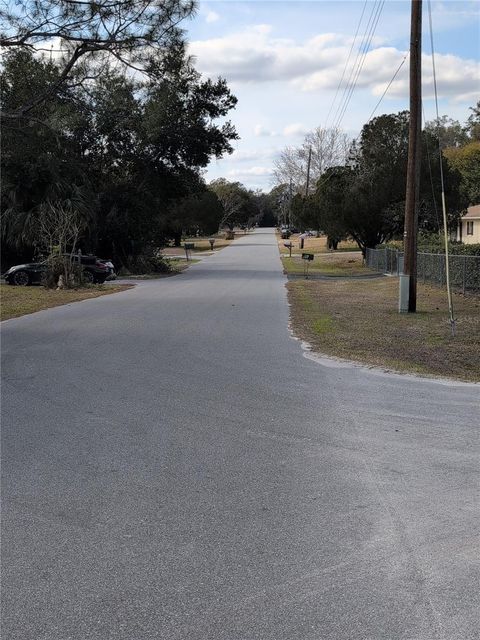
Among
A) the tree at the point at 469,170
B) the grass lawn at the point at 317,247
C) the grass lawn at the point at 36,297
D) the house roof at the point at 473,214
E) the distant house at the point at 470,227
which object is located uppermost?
the tree at the point at 469,170

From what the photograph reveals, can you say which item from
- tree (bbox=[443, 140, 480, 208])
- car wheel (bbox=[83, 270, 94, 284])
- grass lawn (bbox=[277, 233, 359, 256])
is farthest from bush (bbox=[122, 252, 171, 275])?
grass lawn (bbox=[277, 233, 359, 256])

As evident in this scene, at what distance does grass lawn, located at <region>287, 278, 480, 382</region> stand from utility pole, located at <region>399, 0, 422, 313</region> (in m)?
0.65

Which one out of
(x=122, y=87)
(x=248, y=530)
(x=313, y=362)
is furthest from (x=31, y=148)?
(x=248, y=530)

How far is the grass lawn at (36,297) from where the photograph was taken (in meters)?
18.3

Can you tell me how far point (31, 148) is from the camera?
15.8 m

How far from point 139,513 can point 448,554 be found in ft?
6.45

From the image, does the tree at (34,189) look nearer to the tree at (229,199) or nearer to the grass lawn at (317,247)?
the grass lawn at (317,247)

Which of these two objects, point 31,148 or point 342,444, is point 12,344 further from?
point 342,444

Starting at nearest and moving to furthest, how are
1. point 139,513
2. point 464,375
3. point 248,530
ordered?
1. point 248,530
2. point 139,513
3. point 464,375

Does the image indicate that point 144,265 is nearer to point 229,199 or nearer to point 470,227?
point 470,227

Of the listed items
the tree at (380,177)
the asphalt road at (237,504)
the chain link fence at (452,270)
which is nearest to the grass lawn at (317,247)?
the tree at (380,177)

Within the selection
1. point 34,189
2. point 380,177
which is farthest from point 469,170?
point 34,189

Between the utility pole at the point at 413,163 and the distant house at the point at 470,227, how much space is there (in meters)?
36.1

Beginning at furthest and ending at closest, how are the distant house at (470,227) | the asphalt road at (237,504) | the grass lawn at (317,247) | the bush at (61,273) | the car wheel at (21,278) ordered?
the grass lawn at (317,247) → the distant house at (470,227) → the car wheel at (21,278) → the bush at (61,273) → the asphalt road at (237,504)
